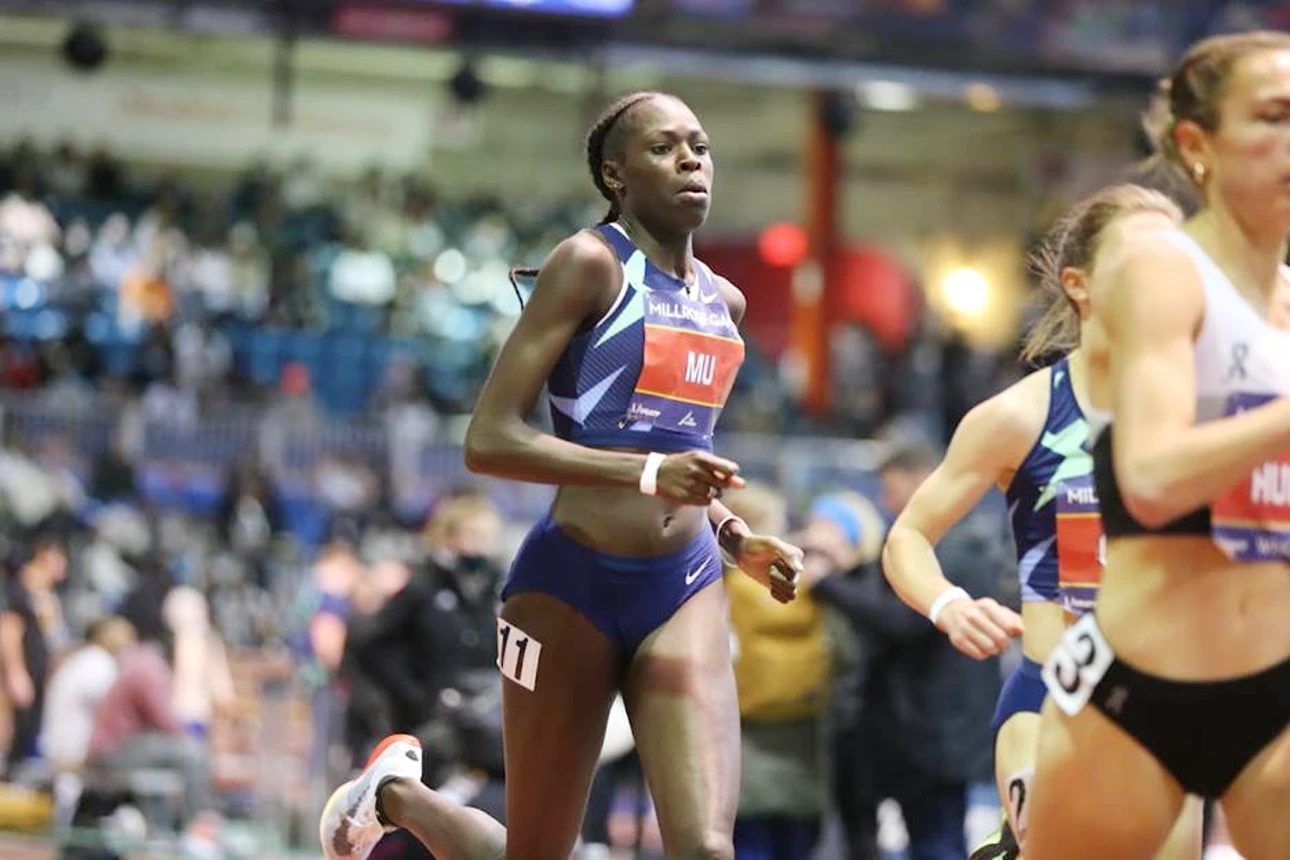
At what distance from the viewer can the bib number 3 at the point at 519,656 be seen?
520 centimetres

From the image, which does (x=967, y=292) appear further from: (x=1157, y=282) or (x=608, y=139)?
(x=1157, y=282)

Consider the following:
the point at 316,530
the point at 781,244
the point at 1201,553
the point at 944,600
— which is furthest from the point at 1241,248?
the point at 781,244

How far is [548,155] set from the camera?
106 feet

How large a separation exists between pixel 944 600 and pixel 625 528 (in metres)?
0.76

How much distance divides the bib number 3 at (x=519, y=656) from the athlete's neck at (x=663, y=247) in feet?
3.00

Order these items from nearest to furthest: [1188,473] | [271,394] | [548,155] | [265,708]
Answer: [1188,473] < [265,708] < [271,394] < [548,155]

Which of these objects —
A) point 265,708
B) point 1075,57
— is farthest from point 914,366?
point 265,708

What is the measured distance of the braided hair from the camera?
5391 mm

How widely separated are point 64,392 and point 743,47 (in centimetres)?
671

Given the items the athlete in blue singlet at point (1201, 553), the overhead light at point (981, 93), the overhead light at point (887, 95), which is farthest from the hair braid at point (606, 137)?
the overhead light at point (981, 93)

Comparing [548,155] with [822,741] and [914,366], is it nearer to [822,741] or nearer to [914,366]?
[914,366]

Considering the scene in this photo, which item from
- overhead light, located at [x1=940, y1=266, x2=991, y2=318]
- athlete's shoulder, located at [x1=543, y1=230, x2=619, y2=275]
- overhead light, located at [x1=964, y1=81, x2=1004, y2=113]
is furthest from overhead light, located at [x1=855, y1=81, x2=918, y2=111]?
athlete's shoulder, located at [x1=543, y1=230, x2=619, y2=275]

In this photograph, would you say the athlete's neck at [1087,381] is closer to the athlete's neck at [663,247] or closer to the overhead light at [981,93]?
the athlete's neck at [663,247]

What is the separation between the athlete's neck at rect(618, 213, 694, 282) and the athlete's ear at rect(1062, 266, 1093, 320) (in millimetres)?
897
